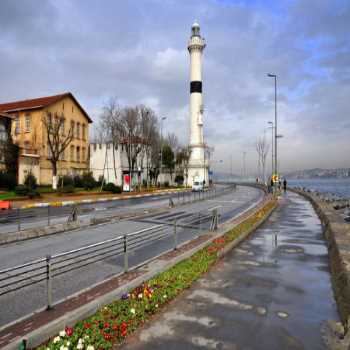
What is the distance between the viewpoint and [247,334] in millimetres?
4734

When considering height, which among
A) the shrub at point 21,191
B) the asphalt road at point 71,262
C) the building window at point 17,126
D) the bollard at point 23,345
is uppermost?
the building window at point 17,126

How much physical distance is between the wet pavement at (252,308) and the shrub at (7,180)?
3117cm

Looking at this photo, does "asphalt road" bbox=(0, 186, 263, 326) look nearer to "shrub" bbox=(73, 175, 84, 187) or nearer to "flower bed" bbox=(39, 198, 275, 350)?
"flower bed" bbox=(39, 198, 275, 350)

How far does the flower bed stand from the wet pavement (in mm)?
204

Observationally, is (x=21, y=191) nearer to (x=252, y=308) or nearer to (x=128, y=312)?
(x=128, y=312)

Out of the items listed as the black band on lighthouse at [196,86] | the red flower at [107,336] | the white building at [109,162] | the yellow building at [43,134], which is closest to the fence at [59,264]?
the red flower at [107,336]

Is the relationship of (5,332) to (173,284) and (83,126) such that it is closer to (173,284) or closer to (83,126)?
(173,284)

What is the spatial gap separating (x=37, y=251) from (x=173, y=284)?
604cm

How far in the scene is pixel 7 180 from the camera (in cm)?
3325

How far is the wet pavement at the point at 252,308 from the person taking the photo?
4.57m

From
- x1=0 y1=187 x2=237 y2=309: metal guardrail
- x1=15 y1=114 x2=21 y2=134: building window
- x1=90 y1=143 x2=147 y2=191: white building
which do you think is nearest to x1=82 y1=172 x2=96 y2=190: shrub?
x1=90 y1=143 x2=147 y2=191: white building

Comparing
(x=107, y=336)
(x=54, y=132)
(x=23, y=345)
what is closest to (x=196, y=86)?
(x=54, y=132)

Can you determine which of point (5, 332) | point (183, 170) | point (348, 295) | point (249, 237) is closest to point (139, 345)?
point (5, 332)

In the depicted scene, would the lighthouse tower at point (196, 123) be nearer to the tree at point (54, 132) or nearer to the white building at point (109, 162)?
the white building at point (109, 162)
